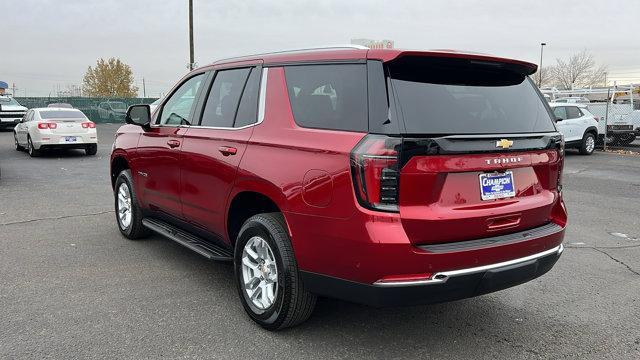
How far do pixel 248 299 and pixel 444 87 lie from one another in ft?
6.52

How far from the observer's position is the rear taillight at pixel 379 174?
289cm

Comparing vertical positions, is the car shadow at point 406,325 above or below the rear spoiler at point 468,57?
below

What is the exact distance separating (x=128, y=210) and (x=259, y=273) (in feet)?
9.51

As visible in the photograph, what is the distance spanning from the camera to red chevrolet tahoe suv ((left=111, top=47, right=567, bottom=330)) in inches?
115

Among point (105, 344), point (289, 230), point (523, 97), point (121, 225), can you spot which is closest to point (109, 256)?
point (121, 225)

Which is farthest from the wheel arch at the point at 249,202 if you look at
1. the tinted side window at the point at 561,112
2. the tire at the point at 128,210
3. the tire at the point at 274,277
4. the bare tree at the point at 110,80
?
the bare tree at the point at 110,80

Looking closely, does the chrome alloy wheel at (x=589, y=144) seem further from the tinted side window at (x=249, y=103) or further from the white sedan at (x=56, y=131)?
the tinted side window at (x=249, y=103)

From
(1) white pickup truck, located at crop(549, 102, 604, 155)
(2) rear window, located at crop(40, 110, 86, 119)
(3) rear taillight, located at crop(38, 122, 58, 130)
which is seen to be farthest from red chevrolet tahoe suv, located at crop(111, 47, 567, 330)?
(1) white pickup truck, located at crop(549, 102, 604, 155)

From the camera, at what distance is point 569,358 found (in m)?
3.35

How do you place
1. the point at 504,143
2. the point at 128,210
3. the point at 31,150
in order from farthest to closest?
the point at 31,150
the point at 128,210
the point at 504,143

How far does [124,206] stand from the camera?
6160 millimetres

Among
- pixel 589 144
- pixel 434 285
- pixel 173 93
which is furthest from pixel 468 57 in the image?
pixel 589 144

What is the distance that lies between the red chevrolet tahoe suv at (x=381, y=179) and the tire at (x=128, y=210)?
1.96m

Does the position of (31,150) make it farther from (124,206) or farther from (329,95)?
(329,95)
